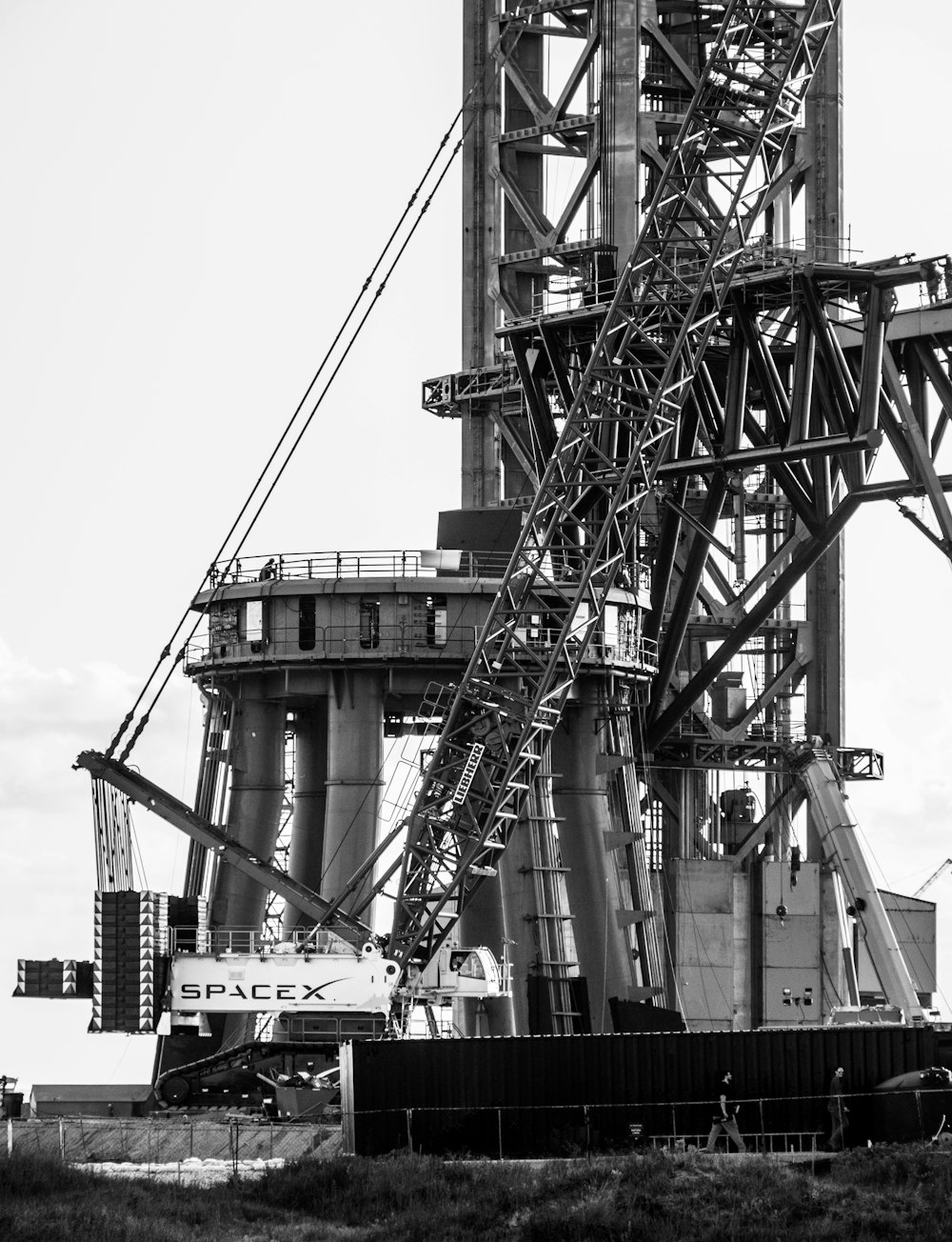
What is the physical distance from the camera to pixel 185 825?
83.9 metres

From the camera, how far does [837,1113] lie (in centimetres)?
5909

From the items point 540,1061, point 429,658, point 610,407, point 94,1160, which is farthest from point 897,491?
point 94,1160

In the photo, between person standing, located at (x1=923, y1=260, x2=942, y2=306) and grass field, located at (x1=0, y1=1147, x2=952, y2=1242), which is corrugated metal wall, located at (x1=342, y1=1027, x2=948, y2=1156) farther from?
person standing, located at (x1=923, y1=260, x2=942, y2=306)

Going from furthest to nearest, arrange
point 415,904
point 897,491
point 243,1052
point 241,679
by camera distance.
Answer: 1. point 241,679
2. point 897,491
3. point 415,904
4. point 243,1052

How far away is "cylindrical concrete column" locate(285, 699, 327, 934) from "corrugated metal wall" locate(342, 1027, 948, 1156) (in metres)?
32.9

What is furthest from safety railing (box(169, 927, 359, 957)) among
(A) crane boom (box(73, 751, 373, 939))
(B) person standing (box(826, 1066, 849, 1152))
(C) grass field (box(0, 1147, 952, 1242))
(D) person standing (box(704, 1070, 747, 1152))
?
(B) person standing (box(826, 1066, 849, 1152))

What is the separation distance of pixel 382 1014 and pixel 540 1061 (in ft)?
44.9

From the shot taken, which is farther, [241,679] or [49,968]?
[241,679]

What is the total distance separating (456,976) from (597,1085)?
640 inches

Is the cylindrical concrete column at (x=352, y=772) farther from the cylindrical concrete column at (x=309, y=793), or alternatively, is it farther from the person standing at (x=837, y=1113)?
the person standing at (x=837, y=1113)

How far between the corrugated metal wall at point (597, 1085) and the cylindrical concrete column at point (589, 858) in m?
26.9

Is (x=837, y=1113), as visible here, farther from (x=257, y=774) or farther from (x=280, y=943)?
(x=257, y=774)

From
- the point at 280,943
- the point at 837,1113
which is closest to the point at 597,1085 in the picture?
the point at 837,1113

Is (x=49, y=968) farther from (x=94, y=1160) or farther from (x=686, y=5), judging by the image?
(x=686, y=5)
